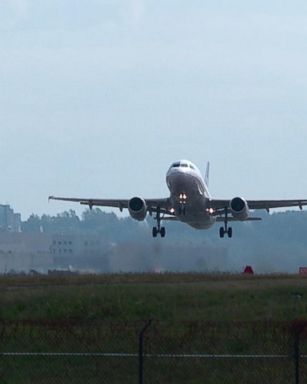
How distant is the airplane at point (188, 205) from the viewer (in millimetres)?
64375

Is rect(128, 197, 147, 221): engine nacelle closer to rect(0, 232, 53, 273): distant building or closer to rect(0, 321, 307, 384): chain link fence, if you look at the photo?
rect(0, 232, 53, 273): distant building

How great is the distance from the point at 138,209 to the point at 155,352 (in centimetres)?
4190

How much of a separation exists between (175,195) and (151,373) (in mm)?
41076

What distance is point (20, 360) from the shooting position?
81.5 ft

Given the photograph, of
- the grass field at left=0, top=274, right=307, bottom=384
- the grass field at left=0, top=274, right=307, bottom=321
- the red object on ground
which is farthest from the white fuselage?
the grass field at left=0, top=274, right=307, bottom=384

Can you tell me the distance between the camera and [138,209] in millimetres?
67625

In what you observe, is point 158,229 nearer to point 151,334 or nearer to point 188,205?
point 188,205

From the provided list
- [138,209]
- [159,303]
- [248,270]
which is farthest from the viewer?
[138,209]

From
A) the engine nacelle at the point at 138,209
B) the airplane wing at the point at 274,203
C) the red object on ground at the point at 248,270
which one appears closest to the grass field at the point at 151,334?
the red object on ground at the point at 248,270

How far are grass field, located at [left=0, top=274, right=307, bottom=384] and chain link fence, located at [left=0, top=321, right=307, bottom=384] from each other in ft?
0.07

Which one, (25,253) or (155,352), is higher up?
(25,253)

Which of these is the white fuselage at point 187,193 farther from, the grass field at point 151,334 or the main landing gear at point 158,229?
the grass field at point 151,334

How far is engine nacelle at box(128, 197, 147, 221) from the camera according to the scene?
67500 millimetres

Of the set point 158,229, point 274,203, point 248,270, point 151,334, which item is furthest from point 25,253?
point 151,334
